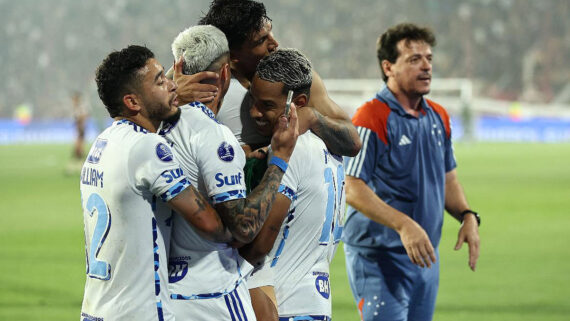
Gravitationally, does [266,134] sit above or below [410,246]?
above

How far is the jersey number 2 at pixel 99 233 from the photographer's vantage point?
3.01 meters

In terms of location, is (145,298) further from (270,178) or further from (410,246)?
(410,246)

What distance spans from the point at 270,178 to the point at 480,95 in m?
53.9

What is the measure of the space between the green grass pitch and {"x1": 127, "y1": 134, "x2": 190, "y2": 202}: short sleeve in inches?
183

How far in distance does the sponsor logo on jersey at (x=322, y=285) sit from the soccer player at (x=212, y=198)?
434 mm

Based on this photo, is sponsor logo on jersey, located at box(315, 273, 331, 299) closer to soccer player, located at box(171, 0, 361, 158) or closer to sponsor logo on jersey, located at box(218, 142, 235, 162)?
soccer player, located at box(171, 0, 361, 158)

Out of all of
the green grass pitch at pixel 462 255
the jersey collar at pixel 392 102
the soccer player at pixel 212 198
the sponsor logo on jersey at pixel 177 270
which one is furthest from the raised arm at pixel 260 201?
the green grass pitch at pixel 462 255

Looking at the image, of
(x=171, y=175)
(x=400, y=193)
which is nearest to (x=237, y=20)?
(x=171, y=175)

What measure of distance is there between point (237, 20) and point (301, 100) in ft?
1.50

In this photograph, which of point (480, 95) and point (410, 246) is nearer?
point (410, 246)

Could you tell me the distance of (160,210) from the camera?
3.05 metres

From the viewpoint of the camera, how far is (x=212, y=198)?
3.02 m

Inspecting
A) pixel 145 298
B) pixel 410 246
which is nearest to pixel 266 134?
pixel 145 298

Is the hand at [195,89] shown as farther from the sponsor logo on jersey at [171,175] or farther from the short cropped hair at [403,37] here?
the short cropped hair at [403,37]
